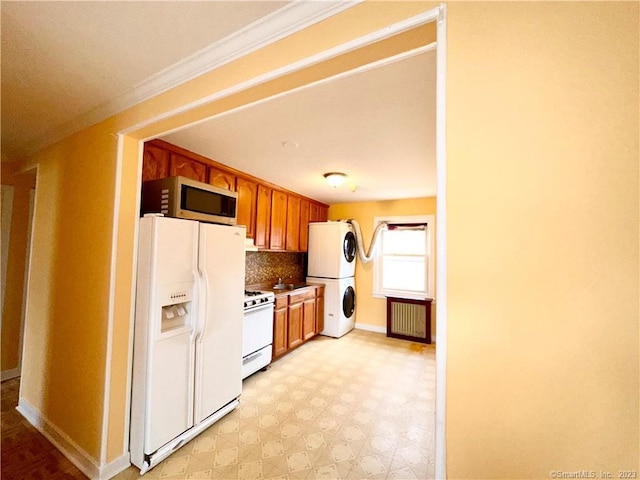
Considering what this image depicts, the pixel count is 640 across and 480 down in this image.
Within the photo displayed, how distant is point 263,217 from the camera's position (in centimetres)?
352

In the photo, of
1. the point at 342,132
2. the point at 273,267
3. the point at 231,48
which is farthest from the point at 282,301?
the point at 231,48

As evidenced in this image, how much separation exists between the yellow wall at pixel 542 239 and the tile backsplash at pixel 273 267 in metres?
3.34

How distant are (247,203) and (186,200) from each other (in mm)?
1303

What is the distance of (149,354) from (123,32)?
176 centimetres

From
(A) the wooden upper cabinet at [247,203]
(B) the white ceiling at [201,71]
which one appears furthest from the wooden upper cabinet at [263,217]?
(B) the white ceiling at [201,71]

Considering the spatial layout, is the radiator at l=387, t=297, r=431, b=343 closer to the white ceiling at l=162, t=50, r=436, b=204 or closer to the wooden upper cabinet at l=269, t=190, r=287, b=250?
the white ceiling at l=162, t=50, r=436, b=204

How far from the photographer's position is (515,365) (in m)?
0.62

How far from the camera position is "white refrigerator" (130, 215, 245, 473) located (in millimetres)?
1706

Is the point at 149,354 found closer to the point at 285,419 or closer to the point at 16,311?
the point at 285,419

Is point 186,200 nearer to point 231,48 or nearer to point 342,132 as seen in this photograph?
point 231,48

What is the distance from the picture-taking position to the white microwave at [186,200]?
6.31 feet

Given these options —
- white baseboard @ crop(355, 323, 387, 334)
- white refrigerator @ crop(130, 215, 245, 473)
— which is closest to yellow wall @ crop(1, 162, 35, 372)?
white refrigerator @ crop(130, 215, 245, 473)

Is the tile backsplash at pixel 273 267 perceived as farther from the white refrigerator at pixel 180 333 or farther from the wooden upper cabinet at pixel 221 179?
the white refrigerator at pixel 180 333

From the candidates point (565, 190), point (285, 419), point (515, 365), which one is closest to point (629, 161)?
point (565, 190)
